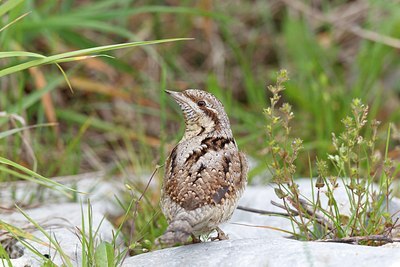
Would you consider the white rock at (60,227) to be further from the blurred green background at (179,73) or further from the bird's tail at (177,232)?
the blurred green background at (179,73)

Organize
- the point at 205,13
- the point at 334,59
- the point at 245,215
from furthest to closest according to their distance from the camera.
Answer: the point at 334,59 < the point at 205,13 < the point at 245,215

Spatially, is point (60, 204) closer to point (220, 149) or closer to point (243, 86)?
point (220, 149)

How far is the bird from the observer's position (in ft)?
11.9

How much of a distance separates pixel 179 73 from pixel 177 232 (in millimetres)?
5293

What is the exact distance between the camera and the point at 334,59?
8820 mm

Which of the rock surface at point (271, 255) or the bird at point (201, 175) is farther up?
the bird at point (201, 175)

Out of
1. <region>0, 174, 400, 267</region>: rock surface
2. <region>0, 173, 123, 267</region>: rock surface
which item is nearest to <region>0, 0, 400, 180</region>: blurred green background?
<region>0, 173, 123, 267</region>: rock surface

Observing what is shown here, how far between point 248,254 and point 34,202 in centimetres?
225

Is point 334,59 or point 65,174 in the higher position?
point 334,59

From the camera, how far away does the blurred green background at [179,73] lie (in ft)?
21.3

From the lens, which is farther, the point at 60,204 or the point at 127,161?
the point at 127,161

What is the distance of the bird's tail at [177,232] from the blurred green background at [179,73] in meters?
2.09

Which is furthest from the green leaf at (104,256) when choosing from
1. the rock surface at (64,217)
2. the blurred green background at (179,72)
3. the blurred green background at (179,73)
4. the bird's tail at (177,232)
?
the blurred green background at (179,72)

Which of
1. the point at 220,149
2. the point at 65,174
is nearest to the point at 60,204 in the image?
the point at 65,174
